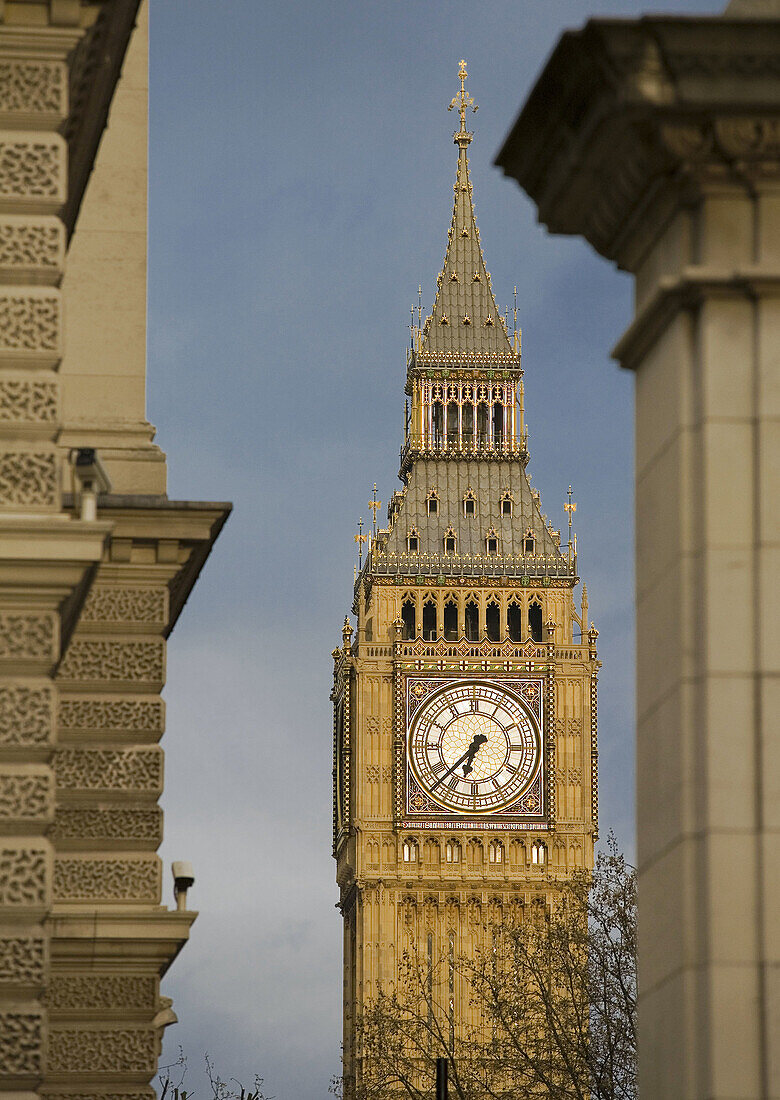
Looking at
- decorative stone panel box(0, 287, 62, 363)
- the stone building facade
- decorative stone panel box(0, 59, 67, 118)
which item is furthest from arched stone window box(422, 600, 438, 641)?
decorative stone panel box(0, 287, 62, 363)

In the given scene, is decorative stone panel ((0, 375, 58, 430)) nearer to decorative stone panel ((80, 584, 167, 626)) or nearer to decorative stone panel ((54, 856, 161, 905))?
decorative stone panel ((80, 584, 167, 626))

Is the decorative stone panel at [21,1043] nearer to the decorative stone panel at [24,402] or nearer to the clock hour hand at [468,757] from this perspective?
the decorative stone panel at [24,402]

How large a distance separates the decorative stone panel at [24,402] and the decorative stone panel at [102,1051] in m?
10.2

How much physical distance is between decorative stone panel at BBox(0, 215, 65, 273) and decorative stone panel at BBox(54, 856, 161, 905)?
9.57m

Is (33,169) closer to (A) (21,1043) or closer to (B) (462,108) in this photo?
(A) (21,1043)

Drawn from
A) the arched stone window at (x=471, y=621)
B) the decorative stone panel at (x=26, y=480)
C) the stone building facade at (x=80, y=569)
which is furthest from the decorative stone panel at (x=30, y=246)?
the arched stone window at (x=471, y=621)

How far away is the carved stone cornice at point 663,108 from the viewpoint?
17625mm

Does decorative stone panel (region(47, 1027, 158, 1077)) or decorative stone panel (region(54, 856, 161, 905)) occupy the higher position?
decorative stone panel (region(54, 856, 161, 905))

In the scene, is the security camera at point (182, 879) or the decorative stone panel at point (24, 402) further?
the security camera at point (182, 879)

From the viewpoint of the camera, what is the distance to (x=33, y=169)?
2083cm

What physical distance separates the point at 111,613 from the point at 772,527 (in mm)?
12461

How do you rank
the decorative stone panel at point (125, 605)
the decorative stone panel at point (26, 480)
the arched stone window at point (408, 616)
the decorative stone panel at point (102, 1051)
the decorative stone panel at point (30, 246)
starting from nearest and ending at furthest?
the decorative stone panel at point (26, 480)
the decorative stone panel at point (30, 246)
the decorative stone panel at point (102, 1051)
the decorative stone panel at point (125, 605)
the arched stone window at point (408, 616)

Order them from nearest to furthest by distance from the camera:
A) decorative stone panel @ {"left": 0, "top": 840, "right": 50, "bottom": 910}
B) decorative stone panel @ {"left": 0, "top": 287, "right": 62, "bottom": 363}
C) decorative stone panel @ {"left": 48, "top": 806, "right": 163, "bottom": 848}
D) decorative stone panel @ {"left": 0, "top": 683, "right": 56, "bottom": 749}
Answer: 1. decorative stone panel @ {"left": 0, "top": 840, "right": 50, "bottom": 910}
2. decorative stone panel @ {"left": 0, "top": 683, "right": 56, "bottom": 749}
3. decorative stone panel @ {"left": 0, "top": 287, "right": 62, "bottom": 363}
4. decorative stone panel @ {"left": 48, "top": 806, "right": 163, "bottom": 848}

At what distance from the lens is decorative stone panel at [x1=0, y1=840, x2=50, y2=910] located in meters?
19.7
